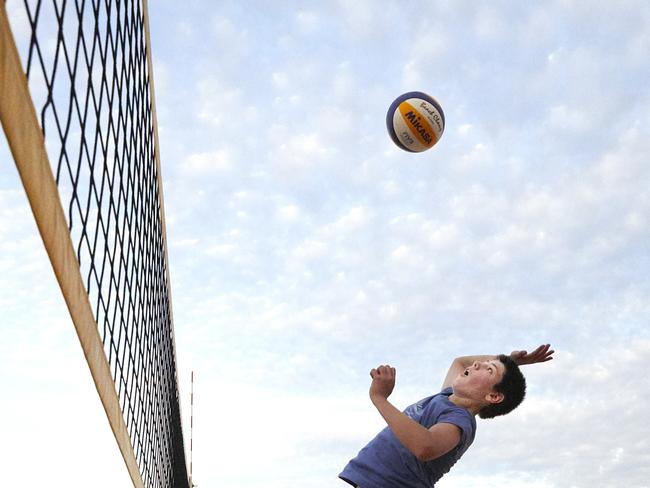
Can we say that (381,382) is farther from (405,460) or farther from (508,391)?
(508,391)

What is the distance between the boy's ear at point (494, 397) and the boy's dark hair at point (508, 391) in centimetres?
2

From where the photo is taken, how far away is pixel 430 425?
3889 millimetres

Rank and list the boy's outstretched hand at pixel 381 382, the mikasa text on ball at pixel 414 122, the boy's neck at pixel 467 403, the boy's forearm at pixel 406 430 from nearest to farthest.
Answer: the boy's forearm at pixel 406 430
the boy's outstretched hand at pixel 381 382
the boy's neck at pixel 467 403
the mikasa text on ball at pixel 414 122

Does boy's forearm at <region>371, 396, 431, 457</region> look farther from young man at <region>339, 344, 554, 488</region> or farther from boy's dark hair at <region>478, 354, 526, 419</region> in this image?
boy's dark hair at <region>478, 354, 526, 419</region>

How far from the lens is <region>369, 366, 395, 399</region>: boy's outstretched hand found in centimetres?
353

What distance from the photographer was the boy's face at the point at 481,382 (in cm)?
407

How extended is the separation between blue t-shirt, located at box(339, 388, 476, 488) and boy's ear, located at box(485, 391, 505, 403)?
0.16 meters

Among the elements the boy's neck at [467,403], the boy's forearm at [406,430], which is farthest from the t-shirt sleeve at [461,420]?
the boy's forearm at [406,430]

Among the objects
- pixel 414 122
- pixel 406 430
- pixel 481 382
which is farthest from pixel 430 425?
pixel 414 122

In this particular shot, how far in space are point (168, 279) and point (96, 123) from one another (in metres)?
4.32

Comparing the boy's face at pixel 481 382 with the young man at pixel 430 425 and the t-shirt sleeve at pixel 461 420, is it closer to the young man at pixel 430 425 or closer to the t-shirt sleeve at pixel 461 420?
the young man at pixel 430 425

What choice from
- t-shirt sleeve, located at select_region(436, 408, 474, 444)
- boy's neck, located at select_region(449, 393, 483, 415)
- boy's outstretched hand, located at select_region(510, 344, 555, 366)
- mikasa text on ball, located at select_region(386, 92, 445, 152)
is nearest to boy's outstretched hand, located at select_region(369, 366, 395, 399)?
t-shirt sleeve, located at select_region(436, 408, 474, 444)

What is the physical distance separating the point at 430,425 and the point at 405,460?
23cm

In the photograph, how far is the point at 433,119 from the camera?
7.86 m
